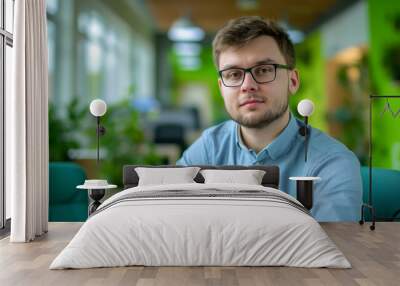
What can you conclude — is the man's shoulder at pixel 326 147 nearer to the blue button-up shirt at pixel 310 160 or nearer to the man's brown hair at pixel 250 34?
the blue button-up shirt at pixel 310 160

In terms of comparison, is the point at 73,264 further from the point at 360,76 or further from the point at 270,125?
the point at 360,76

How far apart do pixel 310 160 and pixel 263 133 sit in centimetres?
43

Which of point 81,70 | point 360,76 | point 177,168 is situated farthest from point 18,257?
point 360,76

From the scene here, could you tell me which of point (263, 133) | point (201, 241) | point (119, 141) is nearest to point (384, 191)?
point (263, 133)

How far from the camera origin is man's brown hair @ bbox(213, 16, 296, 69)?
4.89m

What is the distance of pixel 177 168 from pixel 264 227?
1.40 m

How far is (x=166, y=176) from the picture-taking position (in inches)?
181

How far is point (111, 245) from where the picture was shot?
3.39 metres

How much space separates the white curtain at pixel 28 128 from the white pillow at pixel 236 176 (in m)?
1.27

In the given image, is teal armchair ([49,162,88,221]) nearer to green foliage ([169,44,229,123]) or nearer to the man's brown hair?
the man's brown hair

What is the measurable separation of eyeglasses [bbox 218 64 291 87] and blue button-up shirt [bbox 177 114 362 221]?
360mm

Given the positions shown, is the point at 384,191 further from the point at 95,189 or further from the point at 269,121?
the point at 95,189

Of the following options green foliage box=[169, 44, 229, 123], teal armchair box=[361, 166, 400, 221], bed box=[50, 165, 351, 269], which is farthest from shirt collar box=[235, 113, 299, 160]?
green foliage box=[169, 44, 229, 123]

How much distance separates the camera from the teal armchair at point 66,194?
210 inches
